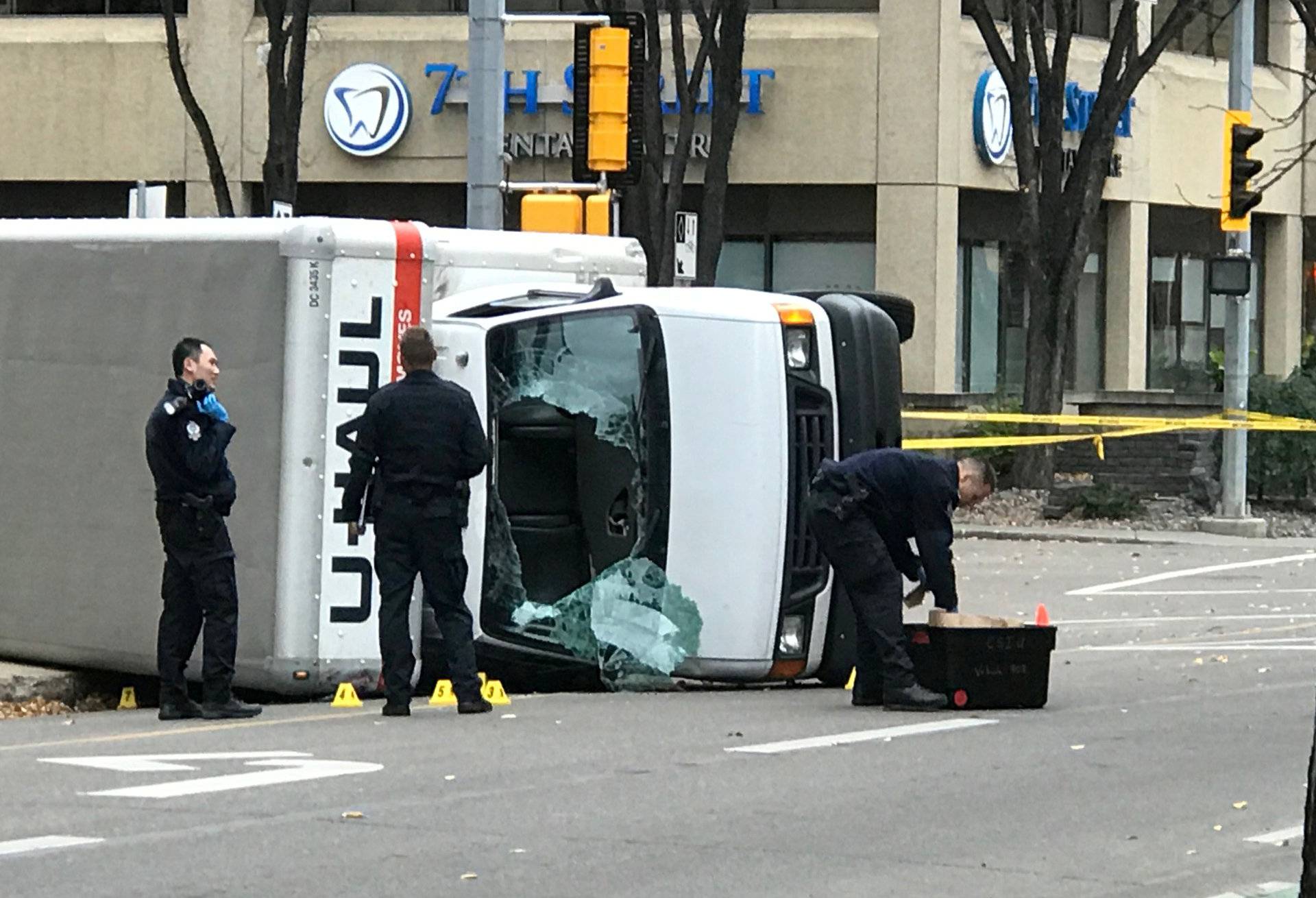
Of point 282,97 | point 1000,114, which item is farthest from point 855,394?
point 1000,114

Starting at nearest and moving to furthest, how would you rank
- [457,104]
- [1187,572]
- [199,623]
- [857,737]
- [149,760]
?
[149,760]
[857,737]
[199,623]
[1187,572]
[457,104]

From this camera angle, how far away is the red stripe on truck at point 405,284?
13.1m

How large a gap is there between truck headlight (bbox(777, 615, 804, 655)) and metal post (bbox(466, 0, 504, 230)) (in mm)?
6427

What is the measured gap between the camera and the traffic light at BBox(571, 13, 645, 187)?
1941cm

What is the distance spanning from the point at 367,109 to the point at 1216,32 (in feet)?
42.8

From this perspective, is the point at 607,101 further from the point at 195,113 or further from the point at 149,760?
the point at 195,113

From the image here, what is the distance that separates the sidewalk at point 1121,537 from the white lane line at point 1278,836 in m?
17.7

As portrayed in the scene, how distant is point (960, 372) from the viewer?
3691 centimetres

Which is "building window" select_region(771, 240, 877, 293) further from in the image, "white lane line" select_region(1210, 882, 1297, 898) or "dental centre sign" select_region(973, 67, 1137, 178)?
"white lane line" select_region(1210, 882, 1297, 898)

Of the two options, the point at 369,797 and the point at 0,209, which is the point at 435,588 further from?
the point at 0,209

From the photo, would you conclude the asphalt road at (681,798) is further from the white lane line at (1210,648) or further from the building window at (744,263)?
the building window at (744,263)

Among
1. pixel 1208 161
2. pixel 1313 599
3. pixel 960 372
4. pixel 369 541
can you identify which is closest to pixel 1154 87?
pixel 1208 161

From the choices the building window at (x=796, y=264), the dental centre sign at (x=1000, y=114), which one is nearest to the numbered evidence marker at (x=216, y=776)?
the dental centre sign at (x=1000, y=114)

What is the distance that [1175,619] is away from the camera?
19531mm
